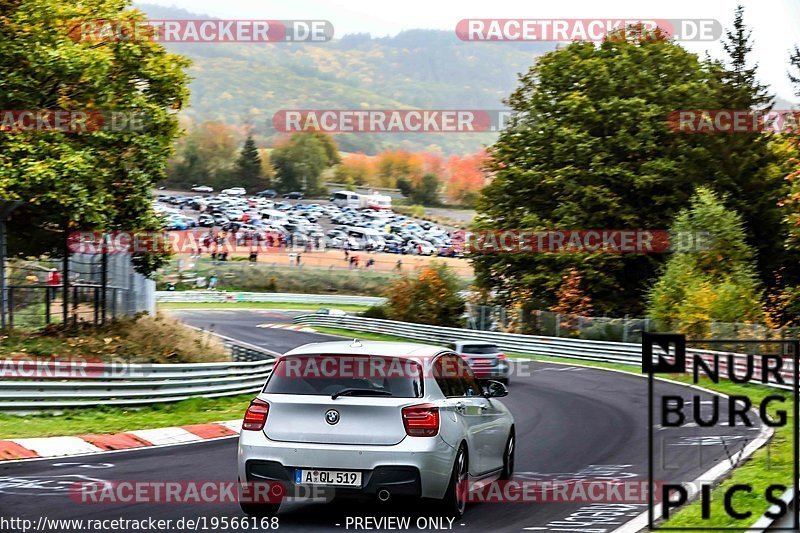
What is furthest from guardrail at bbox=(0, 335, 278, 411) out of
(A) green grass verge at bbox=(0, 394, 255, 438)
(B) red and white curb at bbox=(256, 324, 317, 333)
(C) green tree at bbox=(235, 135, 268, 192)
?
(C) green tree at bbox=(235, 135, 268, 192)

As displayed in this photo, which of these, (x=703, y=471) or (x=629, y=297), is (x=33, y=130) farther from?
(x=629, y=297)

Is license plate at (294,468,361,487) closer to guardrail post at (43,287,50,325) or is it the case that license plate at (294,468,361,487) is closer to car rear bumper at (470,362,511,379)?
guardrail post at (43,287,50,325)

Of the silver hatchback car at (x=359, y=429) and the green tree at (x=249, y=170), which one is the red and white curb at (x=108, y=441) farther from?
the green tree at (x=249, y=170)

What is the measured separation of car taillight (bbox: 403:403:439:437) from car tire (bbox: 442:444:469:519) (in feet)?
1.61

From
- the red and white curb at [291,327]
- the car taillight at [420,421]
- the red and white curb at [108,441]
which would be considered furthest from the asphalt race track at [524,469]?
the red and white curb at [291,327]

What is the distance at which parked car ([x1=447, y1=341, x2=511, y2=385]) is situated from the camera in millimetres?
32475

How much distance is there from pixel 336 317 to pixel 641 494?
183 ft

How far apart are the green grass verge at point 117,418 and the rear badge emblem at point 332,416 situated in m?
8.93

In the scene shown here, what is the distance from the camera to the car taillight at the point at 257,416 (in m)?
9.96

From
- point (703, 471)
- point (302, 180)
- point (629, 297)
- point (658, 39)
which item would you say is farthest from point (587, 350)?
point (302, 180)

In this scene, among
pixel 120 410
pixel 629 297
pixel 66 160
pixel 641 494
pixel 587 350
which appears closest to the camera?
pixel 641 494

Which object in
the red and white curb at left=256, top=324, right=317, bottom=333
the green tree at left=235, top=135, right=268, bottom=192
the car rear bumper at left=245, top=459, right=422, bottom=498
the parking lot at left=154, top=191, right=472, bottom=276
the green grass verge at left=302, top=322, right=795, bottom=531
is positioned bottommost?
the red and white curb at left=256, top=324, right=317, bottom=333

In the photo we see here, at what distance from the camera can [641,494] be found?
12.0m

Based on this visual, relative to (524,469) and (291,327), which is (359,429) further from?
Answer: (291,327)
